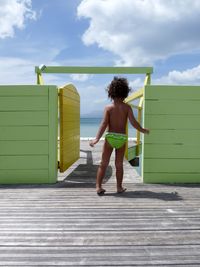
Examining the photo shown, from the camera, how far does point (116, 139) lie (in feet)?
17.1

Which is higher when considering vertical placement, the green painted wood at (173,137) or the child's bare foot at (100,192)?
the green painted wood at (173,137)

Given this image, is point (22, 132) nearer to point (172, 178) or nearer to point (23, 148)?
point (23, 148)

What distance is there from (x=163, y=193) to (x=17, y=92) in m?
2.70

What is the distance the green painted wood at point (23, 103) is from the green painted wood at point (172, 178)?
6.52ft

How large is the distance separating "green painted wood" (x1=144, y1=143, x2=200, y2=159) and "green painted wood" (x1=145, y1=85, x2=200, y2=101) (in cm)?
76

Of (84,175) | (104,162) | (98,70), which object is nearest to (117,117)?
(104,162)

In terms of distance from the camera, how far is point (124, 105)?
5324mm

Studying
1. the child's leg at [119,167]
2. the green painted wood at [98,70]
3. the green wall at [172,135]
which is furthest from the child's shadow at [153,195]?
the green painted wood at [98,70]

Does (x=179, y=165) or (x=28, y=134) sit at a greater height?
(x=28, y=134)

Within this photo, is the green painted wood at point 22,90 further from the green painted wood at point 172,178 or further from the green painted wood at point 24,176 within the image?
the green painted wood at point 172,178

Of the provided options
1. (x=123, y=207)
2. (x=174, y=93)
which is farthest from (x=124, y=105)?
(x=123, y=207)

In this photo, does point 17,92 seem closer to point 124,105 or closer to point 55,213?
point 124,105

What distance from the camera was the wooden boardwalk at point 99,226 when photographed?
2.98 m

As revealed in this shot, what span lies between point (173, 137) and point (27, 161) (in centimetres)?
234
